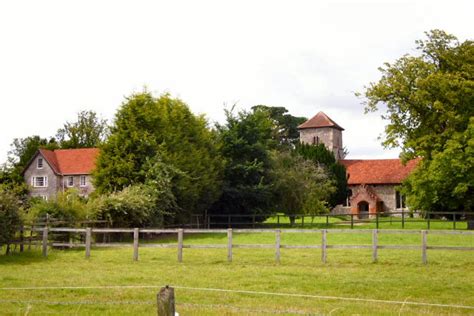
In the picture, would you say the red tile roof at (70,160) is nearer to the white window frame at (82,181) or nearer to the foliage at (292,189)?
the white window frame at (82,181)

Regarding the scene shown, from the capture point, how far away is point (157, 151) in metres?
36.4

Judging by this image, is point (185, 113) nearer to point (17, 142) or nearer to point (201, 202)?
point (201, 202)

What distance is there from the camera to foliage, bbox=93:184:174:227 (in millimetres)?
30234

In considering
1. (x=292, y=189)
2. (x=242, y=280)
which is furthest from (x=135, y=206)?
(x=292, y=189)

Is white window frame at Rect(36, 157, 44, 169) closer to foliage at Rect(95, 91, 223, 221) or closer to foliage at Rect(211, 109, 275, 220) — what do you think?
foliage at Rect(211, 109, 275, 220)

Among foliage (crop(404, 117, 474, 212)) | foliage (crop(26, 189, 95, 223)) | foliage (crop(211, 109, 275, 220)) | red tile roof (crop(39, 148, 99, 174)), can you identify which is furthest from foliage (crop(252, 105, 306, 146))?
foliage (crop(26, 189, 95, 223))

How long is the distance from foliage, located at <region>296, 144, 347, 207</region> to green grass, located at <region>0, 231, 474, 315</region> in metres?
42.9

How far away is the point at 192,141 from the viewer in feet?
140

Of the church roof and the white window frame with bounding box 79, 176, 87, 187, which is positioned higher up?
the church roof

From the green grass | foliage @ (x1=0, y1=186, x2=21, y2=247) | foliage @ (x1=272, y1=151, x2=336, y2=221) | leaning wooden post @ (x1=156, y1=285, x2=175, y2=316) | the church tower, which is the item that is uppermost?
the church tower

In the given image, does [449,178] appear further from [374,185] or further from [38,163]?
[38,163]

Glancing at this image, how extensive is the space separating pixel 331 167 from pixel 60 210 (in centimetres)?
4414

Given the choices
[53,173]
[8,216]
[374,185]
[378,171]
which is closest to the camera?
[8,216]

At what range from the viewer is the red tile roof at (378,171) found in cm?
7019
